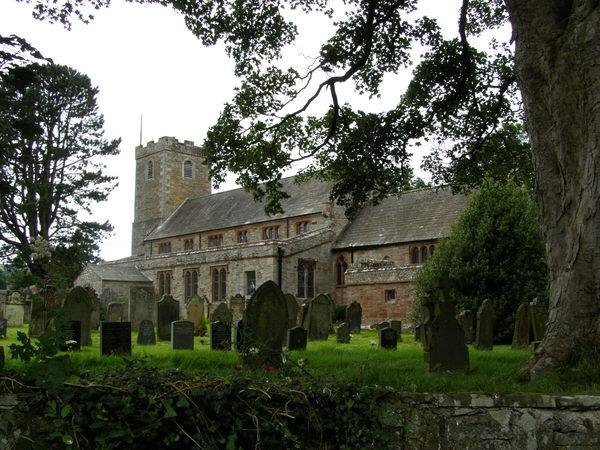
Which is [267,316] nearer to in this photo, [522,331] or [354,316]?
[522,331]

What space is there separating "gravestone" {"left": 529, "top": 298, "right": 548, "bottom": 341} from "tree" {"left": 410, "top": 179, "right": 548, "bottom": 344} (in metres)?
3.80

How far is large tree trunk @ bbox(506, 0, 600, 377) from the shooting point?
24.3ft

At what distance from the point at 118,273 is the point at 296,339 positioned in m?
32.8

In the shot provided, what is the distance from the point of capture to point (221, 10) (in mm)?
13031

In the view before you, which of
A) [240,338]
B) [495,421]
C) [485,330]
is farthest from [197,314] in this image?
[495,421]

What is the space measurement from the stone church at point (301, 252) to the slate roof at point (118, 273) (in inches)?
2.6

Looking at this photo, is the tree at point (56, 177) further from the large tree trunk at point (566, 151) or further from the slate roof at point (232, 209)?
the large tree trunk at point (566, 151)

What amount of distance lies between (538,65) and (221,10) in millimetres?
6970

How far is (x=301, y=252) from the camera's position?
1483 inches

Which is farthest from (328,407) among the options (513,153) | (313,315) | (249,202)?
(249,202)

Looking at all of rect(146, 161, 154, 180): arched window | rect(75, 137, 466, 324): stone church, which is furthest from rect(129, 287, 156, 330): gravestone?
rect(146, 161, 154, 180): arched window

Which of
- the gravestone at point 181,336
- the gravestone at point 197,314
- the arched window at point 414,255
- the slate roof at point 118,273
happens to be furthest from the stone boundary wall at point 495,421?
the slate roof at point 118,273

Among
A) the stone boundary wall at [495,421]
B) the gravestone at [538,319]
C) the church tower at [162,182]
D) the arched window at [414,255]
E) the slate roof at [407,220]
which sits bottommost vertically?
the stone boundary wall at [495,421]

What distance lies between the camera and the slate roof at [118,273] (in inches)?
1687
